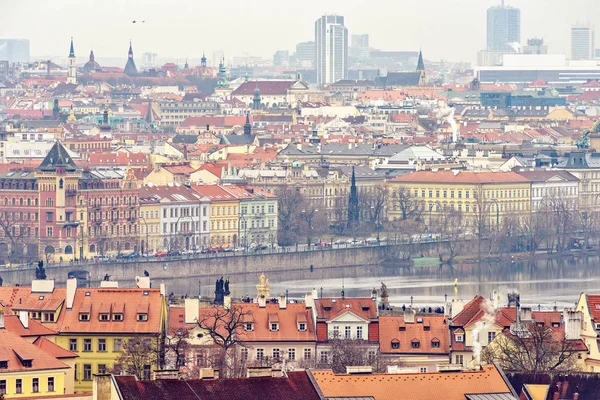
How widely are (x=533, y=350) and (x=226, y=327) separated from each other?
16.5 feet

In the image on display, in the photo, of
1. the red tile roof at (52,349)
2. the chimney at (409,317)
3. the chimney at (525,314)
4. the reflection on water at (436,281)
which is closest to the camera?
the red tile roof at (52,349)

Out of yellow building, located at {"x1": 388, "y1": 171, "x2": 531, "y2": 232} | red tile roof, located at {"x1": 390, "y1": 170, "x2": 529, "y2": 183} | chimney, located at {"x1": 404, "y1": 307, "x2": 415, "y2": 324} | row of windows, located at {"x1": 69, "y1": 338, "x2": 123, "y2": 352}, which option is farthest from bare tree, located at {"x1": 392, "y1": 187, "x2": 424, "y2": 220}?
row of windows, located at {"x1": 69, "y1": 338, "x2": 123, "y2": 352}

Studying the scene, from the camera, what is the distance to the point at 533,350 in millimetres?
37188

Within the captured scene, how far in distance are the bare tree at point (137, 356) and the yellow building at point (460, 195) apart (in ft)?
178

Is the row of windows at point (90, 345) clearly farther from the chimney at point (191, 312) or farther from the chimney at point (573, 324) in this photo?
the chimney at point (573, 324)

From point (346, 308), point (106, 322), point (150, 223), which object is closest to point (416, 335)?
point (346, 308)

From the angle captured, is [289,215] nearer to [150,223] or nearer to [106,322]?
[150,223]

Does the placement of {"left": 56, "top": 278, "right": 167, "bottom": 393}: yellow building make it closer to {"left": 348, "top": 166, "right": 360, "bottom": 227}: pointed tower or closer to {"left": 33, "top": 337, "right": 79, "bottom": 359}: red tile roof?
{"left": 33, "top": 337, "right": 79, "bottom": 359}: red tile roof

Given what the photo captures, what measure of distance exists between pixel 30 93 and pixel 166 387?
14567 cm

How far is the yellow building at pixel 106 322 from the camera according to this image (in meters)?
39.0

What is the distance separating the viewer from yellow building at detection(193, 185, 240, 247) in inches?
3351

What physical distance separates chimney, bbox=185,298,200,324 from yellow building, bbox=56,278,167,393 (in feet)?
3.82

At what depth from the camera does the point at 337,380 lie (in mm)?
28984

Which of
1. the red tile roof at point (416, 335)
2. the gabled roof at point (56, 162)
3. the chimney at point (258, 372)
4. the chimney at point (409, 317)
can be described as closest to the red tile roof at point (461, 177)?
the gabled roof at point (56, 162)
